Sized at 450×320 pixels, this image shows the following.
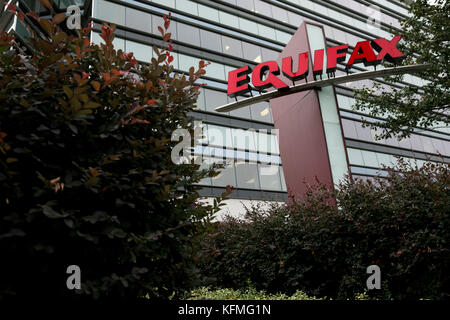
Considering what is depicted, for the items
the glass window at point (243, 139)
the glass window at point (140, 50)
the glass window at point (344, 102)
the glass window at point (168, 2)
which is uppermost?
the glass window at point (168, 2)

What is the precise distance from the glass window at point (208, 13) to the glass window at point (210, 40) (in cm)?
144

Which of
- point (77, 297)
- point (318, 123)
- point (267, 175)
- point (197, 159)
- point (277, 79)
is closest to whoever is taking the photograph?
point (77, 297)

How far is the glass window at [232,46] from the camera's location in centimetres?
2413

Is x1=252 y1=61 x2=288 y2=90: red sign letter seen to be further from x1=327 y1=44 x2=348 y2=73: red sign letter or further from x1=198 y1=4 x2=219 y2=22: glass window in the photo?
x1=198 y1=4 x2=219 y2=22: glass window

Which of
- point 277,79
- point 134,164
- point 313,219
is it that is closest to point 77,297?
point 134,164

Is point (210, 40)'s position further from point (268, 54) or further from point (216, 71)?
point (268, 54)

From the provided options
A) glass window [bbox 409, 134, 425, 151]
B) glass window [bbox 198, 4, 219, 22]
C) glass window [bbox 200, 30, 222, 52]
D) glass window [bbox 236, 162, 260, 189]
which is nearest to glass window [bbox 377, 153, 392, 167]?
glass window [bbox 409, 134, 425, 151]

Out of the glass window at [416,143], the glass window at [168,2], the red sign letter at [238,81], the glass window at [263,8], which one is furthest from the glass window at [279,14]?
the glass window at [416,143]

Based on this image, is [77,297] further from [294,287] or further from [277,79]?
[277,79]

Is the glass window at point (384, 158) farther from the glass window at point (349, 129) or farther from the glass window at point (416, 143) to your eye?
the glass window at point (416, 143)

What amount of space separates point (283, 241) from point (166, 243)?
15.7 ft

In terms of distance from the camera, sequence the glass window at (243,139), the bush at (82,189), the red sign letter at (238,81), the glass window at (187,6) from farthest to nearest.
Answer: the glass window at (187,6) < the glass window at (243,139) < the red sign letter at (238,81) < the bush at (82,189)

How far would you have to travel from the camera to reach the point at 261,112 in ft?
76.8

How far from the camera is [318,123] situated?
11359 mm
